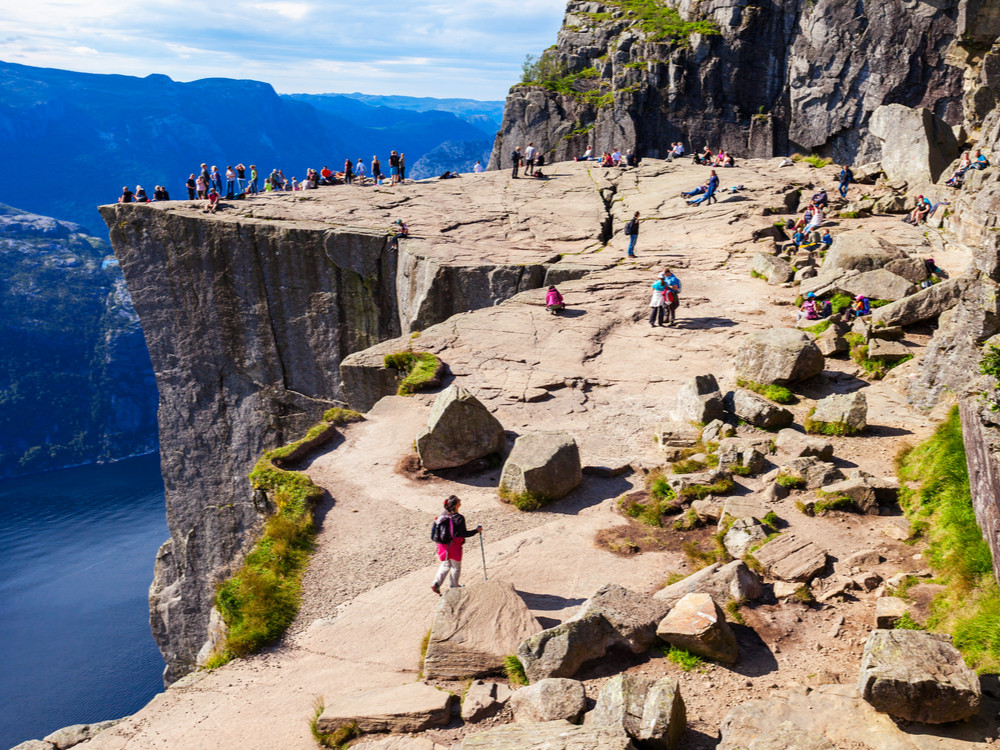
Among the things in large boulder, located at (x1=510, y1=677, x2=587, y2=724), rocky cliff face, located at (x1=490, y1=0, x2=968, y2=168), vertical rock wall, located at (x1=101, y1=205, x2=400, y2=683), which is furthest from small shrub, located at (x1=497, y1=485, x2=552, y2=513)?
rocky cliff face, located at (x1=490, y1=0, x2=968, y2=168)

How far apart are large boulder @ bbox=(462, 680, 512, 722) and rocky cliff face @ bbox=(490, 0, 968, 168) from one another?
44.4 m

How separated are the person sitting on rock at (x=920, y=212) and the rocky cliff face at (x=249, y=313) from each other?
12749mm

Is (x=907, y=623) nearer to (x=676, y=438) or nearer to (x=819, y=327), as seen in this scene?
(x=676, y=438)

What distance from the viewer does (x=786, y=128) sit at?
51094 millimetres

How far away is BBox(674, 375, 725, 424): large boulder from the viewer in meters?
15.4

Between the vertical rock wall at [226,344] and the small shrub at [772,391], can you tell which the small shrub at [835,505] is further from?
the vertical rock wall at [226,344]

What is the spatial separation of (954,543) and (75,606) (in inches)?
2861

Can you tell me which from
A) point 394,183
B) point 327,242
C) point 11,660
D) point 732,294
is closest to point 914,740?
point 732,294

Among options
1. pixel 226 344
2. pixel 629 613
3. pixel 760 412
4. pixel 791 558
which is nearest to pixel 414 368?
pixel 760 412

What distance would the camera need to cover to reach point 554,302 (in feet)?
76.4

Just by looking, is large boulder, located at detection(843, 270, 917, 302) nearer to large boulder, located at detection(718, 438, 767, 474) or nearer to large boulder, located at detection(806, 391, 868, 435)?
large boulder, located at detection(806, 391, 868, 435)

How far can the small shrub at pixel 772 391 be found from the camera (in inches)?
631

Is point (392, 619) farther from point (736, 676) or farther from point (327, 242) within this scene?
point (327, 242)

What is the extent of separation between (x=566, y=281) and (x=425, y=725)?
20.2m
